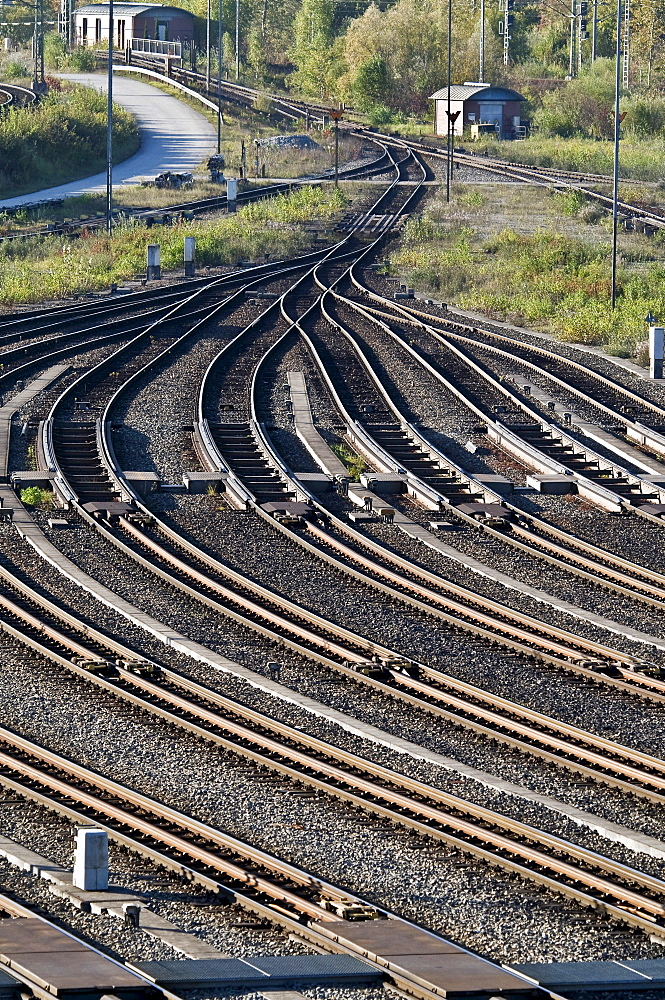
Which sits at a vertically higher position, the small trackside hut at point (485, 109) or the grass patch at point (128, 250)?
the small trackside hut at point (485, 109)

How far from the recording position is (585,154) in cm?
6288

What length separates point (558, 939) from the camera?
808cm

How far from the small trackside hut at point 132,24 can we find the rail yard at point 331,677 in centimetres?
7325

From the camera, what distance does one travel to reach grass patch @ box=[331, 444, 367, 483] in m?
19.5

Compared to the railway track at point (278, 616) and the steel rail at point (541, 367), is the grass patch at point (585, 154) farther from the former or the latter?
the railway track at point (278, 616)

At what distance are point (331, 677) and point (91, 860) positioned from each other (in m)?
4.16

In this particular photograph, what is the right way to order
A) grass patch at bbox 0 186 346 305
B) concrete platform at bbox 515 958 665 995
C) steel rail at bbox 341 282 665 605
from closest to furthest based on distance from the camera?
concrete platform at bbox 515 958 665 995 < steel rail at bbox 341 282 665 605 < grass patch at bbox 0 186 346 305

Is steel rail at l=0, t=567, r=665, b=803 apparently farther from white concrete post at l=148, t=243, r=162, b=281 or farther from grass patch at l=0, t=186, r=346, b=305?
white concrete post at l=148, t=243, r=162, b=281

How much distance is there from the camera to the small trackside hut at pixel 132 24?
95.0 meters

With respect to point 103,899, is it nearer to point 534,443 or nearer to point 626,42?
point 534,443

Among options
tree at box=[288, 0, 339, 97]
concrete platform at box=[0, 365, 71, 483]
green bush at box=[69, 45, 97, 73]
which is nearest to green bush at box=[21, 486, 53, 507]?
concrete platform at box=[0, 365, 71, 483]

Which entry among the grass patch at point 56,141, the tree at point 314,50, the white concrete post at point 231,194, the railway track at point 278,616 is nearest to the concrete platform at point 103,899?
the railway track at point 278,616

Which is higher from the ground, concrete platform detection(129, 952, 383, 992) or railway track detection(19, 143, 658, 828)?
railway track detection(19, 143, 658, 828)

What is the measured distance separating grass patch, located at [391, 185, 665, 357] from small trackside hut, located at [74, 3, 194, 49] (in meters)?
52.0
